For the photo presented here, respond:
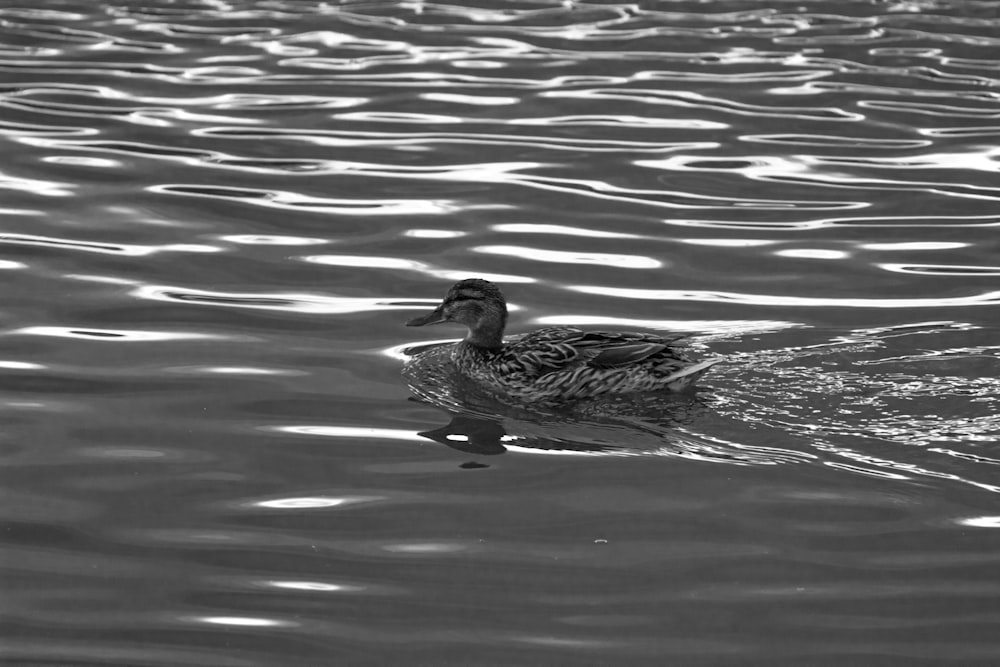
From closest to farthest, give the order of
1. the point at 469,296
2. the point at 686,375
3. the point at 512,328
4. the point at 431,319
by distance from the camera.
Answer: the point at 686,375
the point at 469,296
the point at 431,319
the point at 512,328

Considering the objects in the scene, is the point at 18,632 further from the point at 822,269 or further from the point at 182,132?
the point at 182,132

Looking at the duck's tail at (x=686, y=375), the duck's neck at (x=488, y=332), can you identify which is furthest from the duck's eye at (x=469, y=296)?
the duck's tail at (x=686, y=375)

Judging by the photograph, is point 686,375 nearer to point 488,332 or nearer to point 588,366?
point 588,366

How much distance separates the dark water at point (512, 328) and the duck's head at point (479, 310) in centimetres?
64

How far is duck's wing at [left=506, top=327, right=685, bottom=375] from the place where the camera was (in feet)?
28.7

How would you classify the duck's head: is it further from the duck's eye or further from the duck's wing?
the duck's wing

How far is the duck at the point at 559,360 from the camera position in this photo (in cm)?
866

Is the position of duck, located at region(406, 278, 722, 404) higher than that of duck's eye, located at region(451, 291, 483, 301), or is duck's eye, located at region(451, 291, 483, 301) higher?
duck's eye, located at region(451, 291, 483, 301)

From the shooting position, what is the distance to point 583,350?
8.84 metres

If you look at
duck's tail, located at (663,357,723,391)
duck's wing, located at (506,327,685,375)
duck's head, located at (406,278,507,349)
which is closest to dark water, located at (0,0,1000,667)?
duck's tail, located at (663,357,723,391)

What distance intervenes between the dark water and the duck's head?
637 millimetres

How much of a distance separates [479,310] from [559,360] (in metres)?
0.80

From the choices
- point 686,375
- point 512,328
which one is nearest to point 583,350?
point 686,375

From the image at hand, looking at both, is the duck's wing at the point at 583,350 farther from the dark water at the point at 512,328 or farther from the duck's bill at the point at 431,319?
the duck's bill at the point at 431,319
